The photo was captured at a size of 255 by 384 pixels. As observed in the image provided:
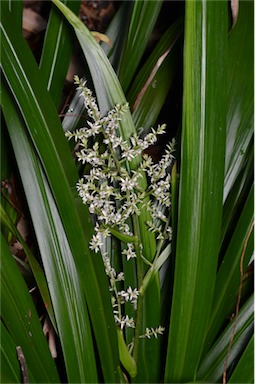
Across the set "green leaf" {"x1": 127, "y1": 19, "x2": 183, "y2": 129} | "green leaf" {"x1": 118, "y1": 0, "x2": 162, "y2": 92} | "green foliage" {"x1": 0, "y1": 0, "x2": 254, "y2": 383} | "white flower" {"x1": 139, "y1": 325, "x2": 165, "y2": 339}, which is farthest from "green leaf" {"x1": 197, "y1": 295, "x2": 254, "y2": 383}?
"green leaf" {"x1": 118, "y1": 0, "x2": 162, "y2": 92}

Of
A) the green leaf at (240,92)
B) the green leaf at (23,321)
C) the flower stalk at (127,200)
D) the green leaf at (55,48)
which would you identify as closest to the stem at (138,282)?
the flower stalk at (127,200)

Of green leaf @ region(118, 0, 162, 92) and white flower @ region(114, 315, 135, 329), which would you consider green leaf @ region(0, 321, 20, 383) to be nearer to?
white flower @ region(114, 315, 135, 329)

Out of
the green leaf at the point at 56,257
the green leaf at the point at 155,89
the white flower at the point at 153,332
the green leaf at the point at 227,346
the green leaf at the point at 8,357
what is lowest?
the green leaf at the point at 227,346

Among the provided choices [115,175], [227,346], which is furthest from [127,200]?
[227,346]

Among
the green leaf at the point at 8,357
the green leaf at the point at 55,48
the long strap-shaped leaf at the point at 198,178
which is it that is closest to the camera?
the long strap-shaped leaf at the point at 198,178

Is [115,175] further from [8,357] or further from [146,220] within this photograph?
[8,357]

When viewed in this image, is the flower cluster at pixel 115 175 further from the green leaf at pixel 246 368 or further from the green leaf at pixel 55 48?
the green leaf at pixel 55 48

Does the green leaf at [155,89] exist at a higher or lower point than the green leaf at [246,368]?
higher
